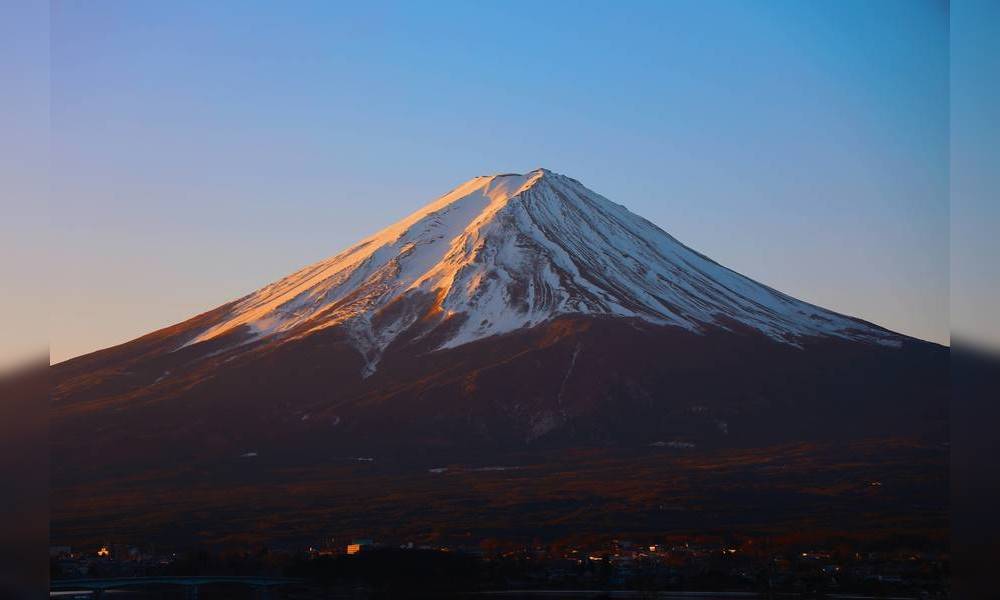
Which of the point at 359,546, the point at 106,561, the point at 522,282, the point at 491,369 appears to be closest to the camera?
the point at 359,546

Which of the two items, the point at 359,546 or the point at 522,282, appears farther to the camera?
the point at 522,282

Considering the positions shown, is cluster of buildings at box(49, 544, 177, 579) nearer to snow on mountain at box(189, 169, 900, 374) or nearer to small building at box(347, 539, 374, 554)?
small building at box(347, 539, 374, 554)

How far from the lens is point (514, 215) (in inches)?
2073

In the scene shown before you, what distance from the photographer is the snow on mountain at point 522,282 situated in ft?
155

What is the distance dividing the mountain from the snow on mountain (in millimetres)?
96

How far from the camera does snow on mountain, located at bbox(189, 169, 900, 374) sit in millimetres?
47156

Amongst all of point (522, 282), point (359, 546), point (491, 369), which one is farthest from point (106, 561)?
point (522, 282)

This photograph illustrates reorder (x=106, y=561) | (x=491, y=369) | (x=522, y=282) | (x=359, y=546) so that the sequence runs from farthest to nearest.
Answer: (x=522, y=282) → (x=491, y=369) → (x=106, y=561) → (x=359, y=546)

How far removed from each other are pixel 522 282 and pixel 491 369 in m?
6.29

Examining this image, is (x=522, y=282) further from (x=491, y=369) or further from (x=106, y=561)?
(x=106, y=561)

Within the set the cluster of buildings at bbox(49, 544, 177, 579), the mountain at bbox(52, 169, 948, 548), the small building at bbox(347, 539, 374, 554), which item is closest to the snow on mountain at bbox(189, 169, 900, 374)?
the mountain at bbox(52, 169, 948, 548)

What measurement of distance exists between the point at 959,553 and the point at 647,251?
1749 inches

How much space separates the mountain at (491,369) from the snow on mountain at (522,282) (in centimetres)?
10

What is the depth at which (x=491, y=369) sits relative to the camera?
4322cm
